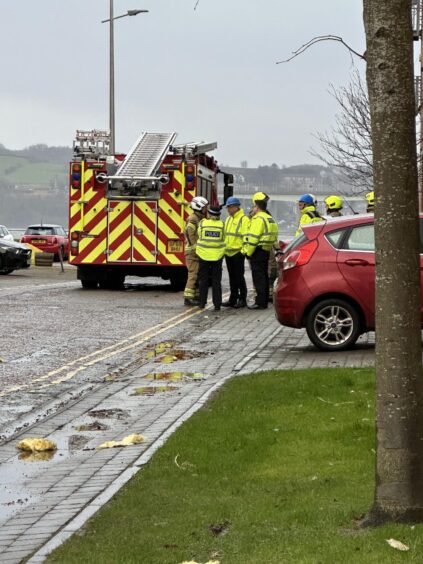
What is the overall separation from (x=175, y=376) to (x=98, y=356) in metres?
2.19

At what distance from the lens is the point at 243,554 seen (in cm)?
578

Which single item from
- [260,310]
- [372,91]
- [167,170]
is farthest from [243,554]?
[167,170]

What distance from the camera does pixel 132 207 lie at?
27000mm

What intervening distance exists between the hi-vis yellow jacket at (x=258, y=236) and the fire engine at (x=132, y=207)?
5.43 m

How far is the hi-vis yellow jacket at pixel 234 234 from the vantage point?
22.0 m

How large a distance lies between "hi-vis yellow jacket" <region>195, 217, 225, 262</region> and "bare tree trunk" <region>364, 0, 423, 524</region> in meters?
15.4

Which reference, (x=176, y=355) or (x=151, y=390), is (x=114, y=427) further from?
(x=176, y=355)

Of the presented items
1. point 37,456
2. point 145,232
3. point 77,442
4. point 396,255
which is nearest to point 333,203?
point 145,232

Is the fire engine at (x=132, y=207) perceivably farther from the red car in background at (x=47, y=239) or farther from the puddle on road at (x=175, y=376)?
the red car in background at (x=47, y=239)

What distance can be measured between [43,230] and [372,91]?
48.7 metres

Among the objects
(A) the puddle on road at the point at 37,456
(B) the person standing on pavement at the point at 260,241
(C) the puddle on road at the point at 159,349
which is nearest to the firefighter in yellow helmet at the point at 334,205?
(B) the person standing on pavement at the point at 260,241

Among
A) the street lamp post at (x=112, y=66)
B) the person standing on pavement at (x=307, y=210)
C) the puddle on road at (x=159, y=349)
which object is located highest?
the street lamp post at (x=112, y=66)

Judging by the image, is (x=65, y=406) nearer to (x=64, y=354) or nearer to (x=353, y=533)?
(x=64, y=354)

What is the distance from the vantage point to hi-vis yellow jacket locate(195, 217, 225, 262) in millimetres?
21578
